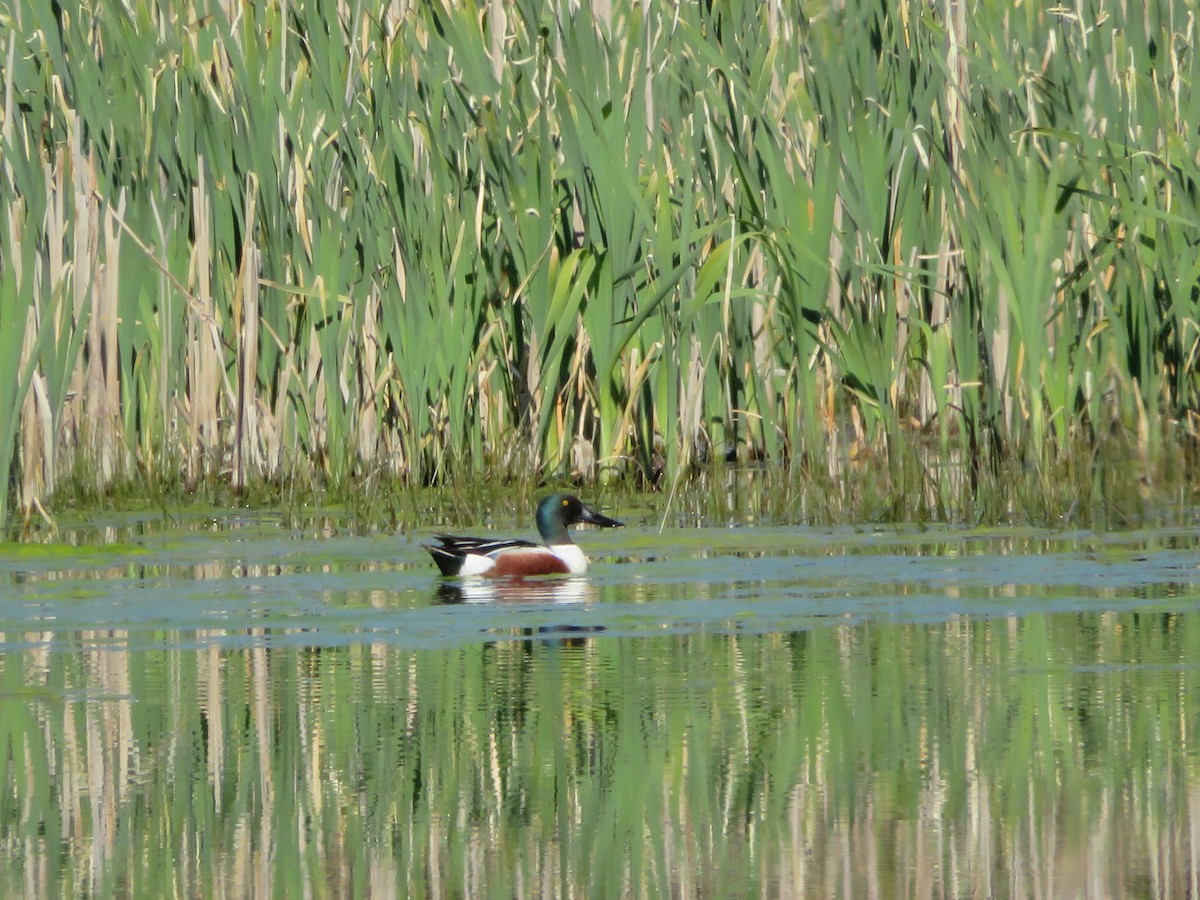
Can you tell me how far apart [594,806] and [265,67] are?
526 centimetres

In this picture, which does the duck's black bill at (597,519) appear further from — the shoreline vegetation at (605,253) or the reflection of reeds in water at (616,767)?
the reflection of reeds in water at (616,767)

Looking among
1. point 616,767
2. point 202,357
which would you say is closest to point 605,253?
point 202,357

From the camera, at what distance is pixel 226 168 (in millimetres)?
9062

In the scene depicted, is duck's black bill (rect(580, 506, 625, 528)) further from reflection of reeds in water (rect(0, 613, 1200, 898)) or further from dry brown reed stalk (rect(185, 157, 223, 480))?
reflection of reeds in water (rect(0, 613, 1200, 898))

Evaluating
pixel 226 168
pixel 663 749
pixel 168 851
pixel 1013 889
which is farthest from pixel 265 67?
pixel 1013 889

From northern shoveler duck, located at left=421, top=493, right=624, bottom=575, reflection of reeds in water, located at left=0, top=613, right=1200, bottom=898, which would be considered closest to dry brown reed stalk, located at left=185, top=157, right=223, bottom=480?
northern shoveler duck, located at left=421, top=493, right=624, bottom=575

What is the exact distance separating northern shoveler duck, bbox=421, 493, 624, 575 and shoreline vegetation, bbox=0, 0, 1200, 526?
1.28 feet

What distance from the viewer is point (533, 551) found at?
809 centimetres

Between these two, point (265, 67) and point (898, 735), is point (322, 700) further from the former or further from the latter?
point (265, 67)

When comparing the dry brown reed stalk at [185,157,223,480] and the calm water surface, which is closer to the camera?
the calm water surface

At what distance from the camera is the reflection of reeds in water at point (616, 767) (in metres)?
3.83

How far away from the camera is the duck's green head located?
330 inches

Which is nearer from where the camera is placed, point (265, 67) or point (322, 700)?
point (322, 700)

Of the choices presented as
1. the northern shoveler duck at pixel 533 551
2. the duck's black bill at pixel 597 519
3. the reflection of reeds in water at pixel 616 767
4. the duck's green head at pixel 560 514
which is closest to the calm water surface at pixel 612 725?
the reflection of reeds in water at pixel 616 767
